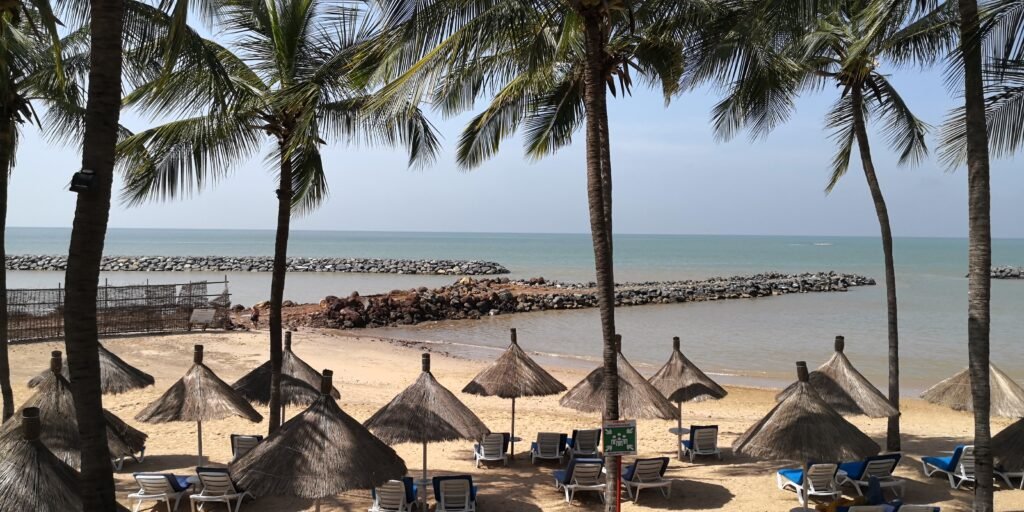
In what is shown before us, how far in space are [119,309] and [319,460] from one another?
57.7 ft

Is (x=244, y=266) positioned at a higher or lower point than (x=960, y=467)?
higher

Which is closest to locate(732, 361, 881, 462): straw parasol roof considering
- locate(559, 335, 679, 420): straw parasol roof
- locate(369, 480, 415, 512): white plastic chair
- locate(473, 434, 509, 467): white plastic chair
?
locate(559, 335, 679, 420): straw parasol roof

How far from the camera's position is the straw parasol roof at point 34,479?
16.8ft

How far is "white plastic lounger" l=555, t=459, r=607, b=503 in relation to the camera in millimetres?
9641

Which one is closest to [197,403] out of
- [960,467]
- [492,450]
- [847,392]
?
[492,450]

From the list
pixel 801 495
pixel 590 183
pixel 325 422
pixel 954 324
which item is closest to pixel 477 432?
pixel 325 422

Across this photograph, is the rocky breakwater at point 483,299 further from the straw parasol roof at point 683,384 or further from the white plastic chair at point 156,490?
the white plastic chair at point 156,490

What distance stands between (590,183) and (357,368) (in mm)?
13847

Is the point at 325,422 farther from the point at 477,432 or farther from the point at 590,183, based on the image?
the point at 590,183

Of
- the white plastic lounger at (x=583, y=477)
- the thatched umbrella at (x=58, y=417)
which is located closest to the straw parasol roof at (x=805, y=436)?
the white plastic lounger at (x=583, y=477)

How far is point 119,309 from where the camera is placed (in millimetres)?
22031

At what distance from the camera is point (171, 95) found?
778 cm

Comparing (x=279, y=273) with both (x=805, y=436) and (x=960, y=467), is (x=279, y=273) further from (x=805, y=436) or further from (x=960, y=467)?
(x=960, y=467)

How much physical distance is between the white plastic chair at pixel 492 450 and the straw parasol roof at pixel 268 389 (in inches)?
101
